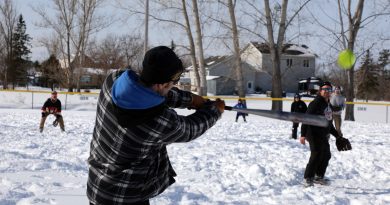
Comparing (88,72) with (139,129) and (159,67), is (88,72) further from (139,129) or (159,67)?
(159,67)

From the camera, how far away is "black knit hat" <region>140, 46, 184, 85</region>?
214 cm

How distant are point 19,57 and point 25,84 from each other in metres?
4.25

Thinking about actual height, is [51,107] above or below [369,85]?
below

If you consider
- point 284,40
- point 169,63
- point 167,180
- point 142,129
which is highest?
point 284,40

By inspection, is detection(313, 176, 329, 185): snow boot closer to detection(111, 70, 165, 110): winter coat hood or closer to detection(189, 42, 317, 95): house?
detection(111, 70, 165, 110): winter coat hood

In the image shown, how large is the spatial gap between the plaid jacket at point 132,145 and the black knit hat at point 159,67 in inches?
5.4

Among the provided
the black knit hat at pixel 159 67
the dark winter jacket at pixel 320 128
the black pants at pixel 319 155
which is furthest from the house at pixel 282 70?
the black knit hat at pixel 159 67

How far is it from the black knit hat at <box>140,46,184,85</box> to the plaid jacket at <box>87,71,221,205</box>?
0.14m

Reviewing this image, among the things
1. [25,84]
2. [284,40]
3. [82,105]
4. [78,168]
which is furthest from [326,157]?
[25,84]

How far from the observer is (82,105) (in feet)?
85.5

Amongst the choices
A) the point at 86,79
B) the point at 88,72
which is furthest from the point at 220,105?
the point at 86,79

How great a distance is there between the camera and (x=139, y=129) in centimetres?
227

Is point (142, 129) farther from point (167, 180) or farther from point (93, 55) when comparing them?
point (93, 55)

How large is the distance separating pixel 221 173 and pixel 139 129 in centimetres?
468
